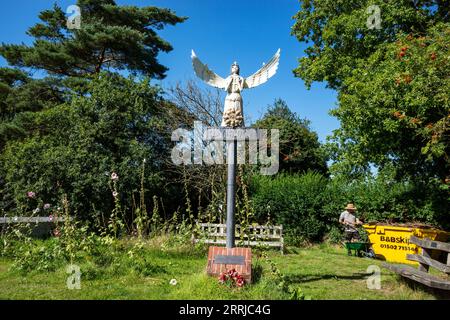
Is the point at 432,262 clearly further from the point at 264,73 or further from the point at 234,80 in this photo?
the point at 234,80

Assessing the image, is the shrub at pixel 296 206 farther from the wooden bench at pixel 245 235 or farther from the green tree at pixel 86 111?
the green tree at pixel 86 111

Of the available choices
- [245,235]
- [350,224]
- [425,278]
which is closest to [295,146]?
[350,224]

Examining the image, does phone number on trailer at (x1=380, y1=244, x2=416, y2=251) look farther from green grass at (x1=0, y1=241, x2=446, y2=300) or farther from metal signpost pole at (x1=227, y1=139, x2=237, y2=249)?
metal signpost pole at (x1=227, y1=139, x2=237, y2=249)

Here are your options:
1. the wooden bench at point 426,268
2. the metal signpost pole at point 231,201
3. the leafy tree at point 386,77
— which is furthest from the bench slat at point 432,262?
the leafy tree at point 386,77

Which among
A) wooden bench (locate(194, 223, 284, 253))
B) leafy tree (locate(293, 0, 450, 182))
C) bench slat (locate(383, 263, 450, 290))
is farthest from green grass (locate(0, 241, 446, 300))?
leafy tree (locate(293, 0, 450, 182))

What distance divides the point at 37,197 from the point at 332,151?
11956mm

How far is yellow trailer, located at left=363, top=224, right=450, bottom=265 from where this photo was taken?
10.2m

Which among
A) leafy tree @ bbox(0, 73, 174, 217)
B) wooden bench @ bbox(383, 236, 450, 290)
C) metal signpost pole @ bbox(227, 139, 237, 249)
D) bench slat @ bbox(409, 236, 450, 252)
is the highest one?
leafy tree @ bbox(0, 73, 174, 217)

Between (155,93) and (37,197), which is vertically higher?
(155,93)

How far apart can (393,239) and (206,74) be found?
7404mm

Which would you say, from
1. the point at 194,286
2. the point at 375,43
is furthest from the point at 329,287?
the point at 375,43

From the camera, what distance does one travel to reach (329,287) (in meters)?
6.45
